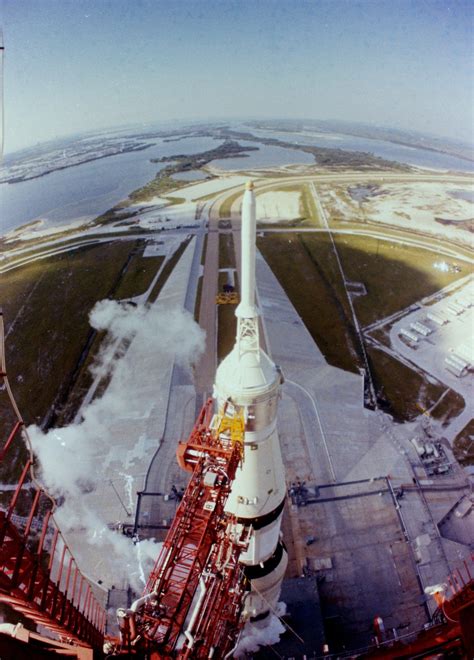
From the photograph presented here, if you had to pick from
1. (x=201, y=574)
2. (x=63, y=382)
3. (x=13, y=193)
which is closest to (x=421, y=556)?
(x=201, y=574)

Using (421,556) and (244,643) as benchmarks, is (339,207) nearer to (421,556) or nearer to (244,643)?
(421,556)

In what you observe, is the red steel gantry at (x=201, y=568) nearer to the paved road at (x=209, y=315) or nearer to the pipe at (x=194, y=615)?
the pipe at (x=194, y=615)

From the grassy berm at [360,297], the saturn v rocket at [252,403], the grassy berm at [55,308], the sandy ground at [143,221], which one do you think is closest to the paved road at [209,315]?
the grassy berm at [360,297]

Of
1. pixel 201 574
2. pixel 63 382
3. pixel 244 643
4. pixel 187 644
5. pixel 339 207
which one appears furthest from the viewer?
pixel 339 207

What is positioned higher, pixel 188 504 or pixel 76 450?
pixel 188 504

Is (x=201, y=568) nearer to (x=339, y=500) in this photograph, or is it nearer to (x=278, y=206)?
(x=339, y=500)

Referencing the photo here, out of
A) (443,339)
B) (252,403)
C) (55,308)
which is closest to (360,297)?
(443,339)

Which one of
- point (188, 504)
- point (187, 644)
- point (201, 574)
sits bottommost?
point (187, 644)
